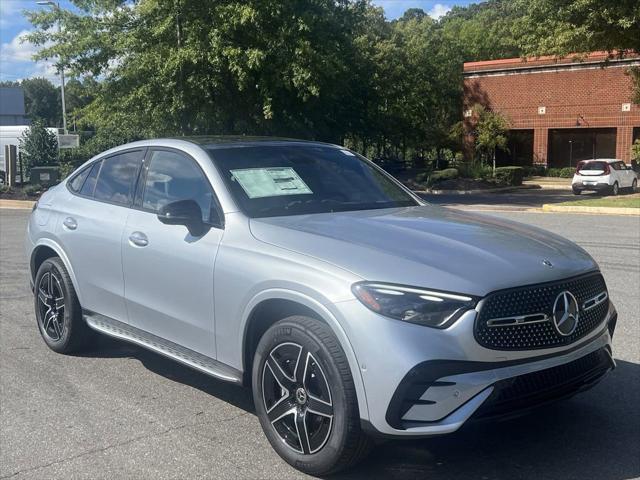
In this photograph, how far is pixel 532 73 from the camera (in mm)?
43688

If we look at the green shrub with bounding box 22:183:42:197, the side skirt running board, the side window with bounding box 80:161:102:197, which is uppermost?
the side window with bounding box 80:161:102:197

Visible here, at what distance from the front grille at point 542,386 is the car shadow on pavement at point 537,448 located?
15 centimetres

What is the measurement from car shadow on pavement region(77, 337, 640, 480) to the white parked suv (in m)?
26.9

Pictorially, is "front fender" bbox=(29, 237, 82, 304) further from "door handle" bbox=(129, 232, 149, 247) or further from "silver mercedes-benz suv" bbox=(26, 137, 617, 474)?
"door handle" bbox=(129, 232, 149, 247)

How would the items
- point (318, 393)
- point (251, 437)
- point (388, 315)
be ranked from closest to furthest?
point (388, 315)
point (318, 393)
point (251, 437)

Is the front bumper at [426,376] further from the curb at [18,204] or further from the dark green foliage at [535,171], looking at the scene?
the dark green foliage at [535,171]

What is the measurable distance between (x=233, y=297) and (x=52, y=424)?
1524mm

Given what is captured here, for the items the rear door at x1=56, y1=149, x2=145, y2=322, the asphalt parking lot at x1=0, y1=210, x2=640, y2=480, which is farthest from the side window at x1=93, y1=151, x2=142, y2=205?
the asphalt parking lot at x1=0, y1=210, x2=640, y2=480

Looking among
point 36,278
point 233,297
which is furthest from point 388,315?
point 36,278

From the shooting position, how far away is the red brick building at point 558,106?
41.2 metres

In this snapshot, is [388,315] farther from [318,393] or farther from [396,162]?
[396,162]

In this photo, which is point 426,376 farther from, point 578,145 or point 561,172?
point 578,145

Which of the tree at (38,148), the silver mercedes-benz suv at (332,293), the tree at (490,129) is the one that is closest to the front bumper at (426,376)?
the silver mercedes-benz suv at (332,293)

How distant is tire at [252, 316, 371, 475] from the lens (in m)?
3.41
